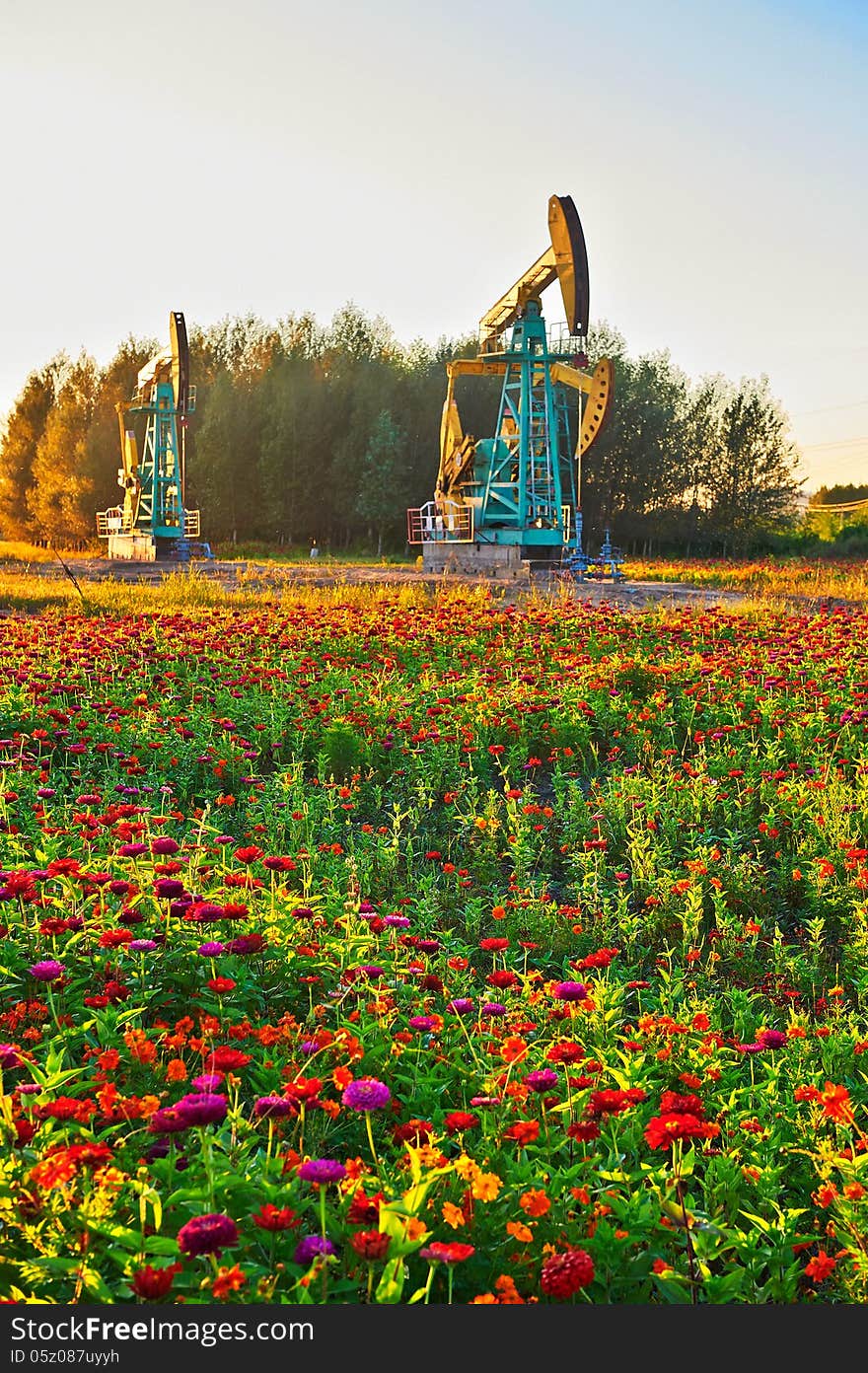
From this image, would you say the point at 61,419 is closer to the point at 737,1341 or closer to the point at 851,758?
the point at 851,758

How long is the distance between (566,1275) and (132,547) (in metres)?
44.3

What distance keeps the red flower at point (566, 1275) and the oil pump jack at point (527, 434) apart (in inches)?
1010

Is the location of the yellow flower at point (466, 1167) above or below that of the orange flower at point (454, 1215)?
Result: above

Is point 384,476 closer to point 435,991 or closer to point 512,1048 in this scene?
point 435,991

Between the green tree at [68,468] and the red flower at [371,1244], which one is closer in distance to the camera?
the red flower at [371,1244]

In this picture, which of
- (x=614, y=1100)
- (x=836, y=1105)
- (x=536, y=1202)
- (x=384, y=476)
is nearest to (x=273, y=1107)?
(x=536, y=1202)

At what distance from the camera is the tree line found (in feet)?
162

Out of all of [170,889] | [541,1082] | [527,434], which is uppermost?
[527,434]

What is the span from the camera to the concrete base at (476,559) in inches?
1082

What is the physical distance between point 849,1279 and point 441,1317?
3.51 feet

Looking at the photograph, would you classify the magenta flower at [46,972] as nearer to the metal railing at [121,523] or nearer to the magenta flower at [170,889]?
the magenta flower at [170,889]

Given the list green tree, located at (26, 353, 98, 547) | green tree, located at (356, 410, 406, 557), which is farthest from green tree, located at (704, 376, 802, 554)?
green tree, located at (26, 353, 98, 547)

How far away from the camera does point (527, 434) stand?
2798cm

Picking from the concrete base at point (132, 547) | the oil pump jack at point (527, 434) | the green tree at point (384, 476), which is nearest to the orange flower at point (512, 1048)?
the oil pump jack at point (527, 434)
